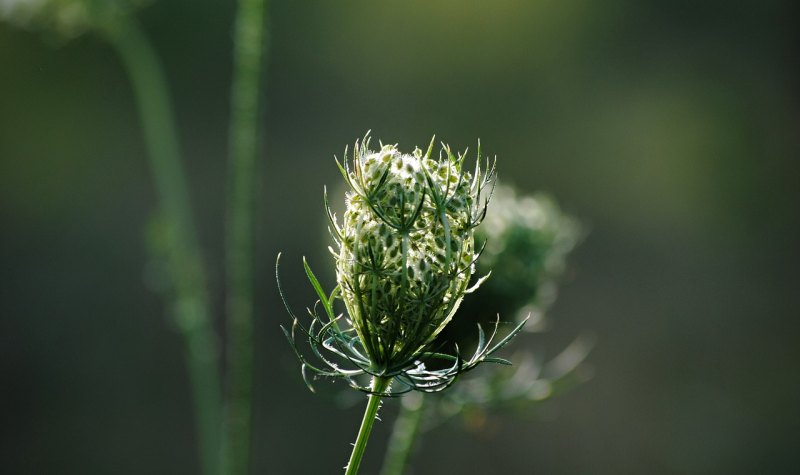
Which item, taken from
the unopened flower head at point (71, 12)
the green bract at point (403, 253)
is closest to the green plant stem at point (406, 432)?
the green bract at point (403, 253)

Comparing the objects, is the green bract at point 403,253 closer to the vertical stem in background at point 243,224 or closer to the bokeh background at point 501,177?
the vertical stem in background at point 243,224

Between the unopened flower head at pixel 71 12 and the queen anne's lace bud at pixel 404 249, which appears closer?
the queen anne's lace bud at pixel 404 249

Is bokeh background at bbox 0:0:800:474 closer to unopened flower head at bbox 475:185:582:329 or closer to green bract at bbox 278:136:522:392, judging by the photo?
unopened flower head at bbox 475:185:582:329

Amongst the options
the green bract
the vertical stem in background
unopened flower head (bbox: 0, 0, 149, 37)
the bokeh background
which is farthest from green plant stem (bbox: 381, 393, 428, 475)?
the bokeh background

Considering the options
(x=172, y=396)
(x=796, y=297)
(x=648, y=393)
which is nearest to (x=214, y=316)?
(x=172, y=396)

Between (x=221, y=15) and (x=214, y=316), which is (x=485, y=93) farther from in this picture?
(x=214, y=316)

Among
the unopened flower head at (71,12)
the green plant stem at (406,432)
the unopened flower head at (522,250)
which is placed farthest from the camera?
the unopened flower head at (71,12)

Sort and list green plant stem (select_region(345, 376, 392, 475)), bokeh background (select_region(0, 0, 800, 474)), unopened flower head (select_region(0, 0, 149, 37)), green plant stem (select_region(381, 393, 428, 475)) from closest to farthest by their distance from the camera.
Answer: green plant stem (select_region(345, 376, 392, 475)) → green plant stem (select_region(381, 393, 428, 475)) → unopened flower head (select_region(0, 0, 149, 37)) → bokeh background (select_region(0, 0, 800, 474))

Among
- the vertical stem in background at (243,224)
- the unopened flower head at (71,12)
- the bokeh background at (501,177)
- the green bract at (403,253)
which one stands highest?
the bokeh background at (501,177)

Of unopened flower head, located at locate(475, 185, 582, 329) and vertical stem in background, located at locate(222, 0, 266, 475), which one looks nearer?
vertical stem in background, located at locate(222, 0, 266, 475)
